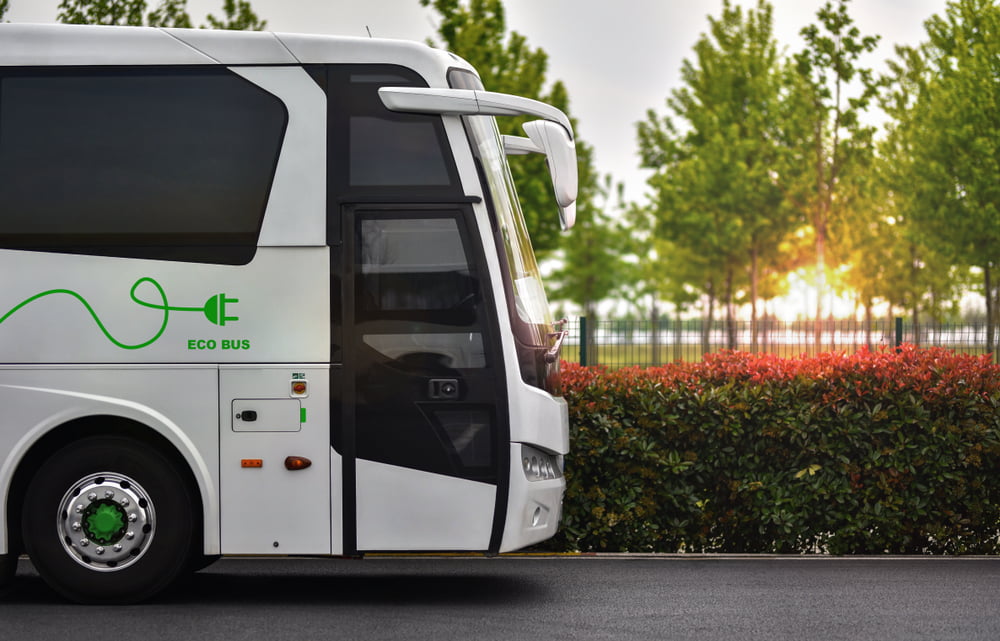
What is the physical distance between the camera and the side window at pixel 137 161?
7672mm

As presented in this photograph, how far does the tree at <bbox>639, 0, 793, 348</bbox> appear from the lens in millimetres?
35219

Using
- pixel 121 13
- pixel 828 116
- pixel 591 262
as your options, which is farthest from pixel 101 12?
pixel 591 262

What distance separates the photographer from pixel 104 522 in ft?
24.9

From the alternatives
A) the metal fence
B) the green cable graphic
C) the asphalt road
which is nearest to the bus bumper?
the asphalt road

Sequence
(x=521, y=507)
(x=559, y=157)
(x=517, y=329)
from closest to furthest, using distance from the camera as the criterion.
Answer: (x=559, y=157) < (x=521, y=507) < (x=517, y=329)

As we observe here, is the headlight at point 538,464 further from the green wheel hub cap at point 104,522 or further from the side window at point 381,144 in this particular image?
the green wheel hub cap at point 104,522

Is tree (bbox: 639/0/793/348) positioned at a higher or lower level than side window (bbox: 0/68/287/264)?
higher

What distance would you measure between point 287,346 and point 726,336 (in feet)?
39.5

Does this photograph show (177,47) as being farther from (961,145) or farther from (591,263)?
(591,263)

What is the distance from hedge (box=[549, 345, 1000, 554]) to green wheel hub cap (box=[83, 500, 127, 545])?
3467mm

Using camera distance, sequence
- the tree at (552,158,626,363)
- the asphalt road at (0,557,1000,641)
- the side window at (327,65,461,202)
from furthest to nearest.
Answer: the tree at (552,158,626,363), the side window at (327,65,461,202), the asphalt road at (0,557,1000,641)

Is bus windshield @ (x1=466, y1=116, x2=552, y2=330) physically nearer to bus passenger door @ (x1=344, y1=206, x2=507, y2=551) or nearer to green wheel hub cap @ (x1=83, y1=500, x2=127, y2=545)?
bus passenger door @ (x1=344, y1=206, x2=507, y2=551)

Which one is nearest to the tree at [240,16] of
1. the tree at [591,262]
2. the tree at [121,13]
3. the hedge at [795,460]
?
the tree at [121,13]

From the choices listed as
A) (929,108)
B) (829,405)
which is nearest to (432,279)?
(829,405)
